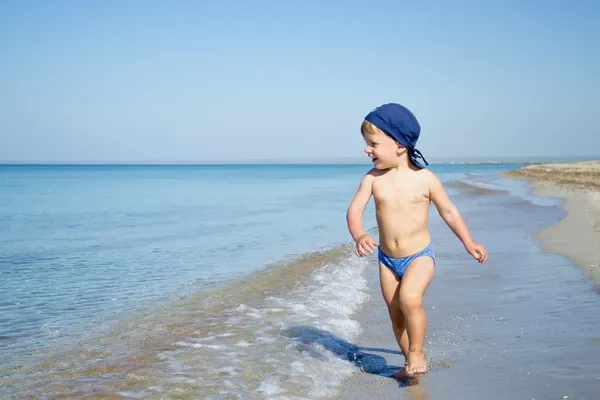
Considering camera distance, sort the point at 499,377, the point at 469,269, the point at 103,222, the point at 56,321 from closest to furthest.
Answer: the point at 499,377
the point at 56,321
the point at 469,269
the point at 103,222

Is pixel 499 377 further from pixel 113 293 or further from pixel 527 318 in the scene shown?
pixel 113 293

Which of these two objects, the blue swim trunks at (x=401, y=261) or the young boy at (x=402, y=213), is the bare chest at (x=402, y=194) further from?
the blue swim trunks at (x=401, y=261)

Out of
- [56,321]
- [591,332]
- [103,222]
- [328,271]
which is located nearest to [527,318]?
[591,332]

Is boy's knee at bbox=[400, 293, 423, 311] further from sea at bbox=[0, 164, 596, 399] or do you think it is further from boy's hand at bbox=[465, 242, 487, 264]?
sea at bbox=[0, 164, 596, 399]

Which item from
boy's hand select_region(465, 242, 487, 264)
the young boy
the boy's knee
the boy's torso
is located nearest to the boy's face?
the young boy

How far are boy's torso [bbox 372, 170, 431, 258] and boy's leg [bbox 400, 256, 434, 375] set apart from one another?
196mm

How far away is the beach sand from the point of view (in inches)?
137

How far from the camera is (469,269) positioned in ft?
25.0

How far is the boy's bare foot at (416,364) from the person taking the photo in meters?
3.68

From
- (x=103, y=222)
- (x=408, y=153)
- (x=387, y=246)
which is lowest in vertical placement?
(x=103, y=222)

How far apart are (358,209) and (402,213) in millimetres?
292

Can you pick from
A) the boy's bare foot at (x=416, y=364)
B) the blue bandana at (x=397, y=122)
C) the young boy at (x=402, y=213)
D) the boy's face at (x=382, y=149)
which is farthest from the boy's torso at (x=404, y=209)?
the boy's bare foot at (x=416, y=364)

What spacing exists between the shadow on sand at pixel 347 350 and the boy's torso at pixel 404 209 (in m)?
0.80

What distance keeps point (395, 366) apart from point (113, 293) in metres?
4.19
